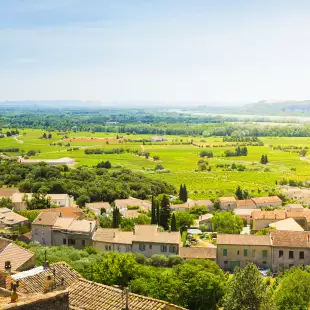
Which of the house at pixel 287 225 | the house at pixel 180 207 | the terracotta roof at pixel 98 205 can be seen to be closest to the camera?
the house at pixel 287 225

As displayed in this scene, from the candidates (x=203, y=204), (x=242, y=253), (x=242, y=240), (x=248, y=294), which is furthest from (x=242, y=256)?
(x=203, y=204)

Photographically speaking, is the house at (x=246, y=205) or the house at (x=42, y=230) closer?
the house at (x=42, y=230)

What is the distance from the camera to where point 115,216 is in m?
44.0

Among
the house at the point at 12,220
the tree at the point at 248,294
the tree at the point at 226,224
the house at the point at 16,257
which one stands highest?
the house at the point at 16,257

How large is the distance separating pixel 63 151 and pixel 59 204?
68592mm

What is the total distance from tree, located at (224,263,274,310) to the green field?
4778cm

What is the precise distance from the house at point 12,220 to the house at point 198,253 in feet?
53.0

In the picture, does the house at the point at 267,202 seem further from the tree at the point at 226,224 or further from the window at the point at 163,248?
the window at the point at 163,248

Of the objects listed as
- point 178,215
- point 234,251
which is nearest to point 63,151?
point 178,215

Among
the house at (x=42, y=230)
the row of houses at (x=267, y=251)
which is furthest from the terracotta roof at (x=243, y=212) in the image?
the house at (x=42, y=230)

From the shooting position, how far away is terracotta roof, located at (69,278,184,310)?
12.2 meters

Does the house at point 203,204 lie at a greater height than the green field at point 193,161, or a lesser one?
greater

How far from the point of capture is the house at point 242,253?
116ft

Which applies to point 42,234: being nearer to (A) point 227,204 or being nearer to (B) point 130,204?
(B) point 130,204
